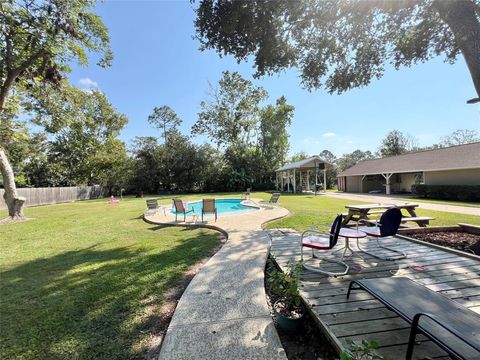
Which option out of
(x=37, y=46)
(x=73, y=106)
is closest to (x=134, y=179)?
(x=73, y=106)

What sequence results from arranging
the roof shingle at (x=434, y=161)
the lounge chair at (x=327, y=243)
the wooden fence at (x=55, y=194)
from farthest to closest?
the wooden fence at (x=55, y=194), the roof shingle at (x=434, y=161), the lounge chair at (x=327, y=243)

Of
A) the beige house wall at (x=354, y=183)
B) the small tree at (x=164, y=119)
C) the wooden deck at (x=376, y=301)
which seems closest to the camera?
the wooden deck at (x=376, y=301)

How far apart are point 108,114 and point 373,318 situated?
40.2 m

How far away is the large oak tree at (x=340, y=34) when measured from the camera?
4844mm

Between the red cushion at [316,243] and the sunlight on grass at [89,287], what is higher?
the red cushion at [316,243]

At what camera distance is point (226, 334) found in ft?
8.70

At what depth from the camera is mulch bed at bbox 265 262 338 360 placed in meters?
2.42

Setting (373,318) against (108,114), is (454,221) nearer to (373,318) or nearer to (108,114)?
(373,318)

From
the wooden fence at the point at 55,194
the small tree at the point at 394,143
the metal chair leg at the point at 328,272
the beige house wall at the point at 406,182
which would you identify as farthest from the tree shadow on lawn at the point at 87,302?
the small tree at the point at 394,143

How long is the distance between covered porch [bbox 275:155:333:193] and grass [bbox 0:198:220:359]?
20006 millimetres

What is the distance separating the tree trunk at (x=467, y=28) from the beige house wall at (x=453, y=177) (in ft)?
57.6

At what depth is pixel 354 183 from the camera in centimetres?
3103

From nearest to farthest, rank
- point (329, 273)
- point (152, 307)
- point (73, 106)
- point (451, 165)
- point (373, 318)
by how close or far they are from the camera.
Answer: point (373, 318)
point (152, 307)
point (329, 273)
point (73, 106)
point (451, 165)

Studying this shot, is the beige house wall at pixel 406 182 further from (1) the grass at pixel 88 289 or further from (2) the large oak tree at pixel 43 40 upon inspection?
(2) the large oak tree at pixel 43 40
